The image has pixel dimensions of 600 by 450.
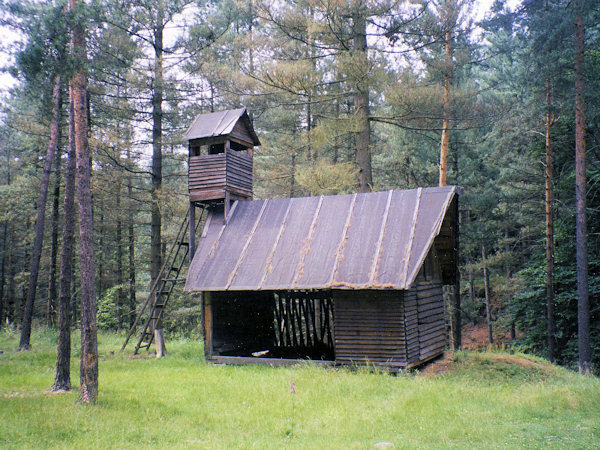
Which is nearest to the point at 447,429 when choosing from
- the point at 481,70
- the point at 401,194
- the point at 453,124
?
the point at 401,194

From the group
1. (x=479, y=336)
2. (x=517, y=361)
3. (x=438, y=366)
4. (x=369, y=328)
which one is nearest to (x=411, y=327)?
(x=369, y=328)

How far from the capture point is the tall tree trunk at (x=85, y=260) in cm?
873

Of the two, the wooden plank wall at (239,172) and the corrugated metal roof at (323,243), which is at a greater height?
the wooden plank wall at (239,172)

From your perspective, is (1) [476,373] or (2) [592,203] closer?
(1) [476,373]

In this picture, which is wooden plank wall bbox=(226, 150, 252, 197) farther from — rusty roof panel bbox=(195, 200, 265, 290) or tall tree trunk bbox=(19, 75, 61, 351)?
tall tree trunk bbox=(19, 75, 61, 351)

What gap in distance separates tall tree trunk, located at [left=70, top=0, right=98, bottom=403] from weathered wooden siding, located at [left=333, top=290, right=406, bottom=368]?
5.88 meters

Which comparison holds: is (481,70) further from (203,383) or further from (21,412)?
(21,412)

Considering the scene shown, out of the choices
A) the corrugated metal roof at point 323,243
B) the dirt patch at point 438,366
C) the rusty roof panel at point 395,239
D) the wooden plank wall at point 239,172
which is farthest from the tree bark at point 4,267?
the dirt patch at point 438,366

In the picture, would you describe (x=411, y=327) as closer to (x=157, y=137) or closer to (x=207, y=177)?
(x=207, y=177)

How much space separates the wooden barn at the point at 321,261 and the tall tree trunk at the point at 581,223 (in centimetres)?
371

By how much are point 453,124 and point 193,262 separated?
35.2 feet

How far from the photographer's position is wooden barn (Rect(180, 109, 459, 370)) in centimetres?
1189

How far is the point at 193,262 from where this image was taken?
14.1 meters

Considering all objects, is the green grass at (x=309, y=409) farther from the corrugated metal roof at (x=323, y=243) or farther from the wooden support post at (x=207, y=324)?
the corrugated metal roof at (x=323, y=243)
